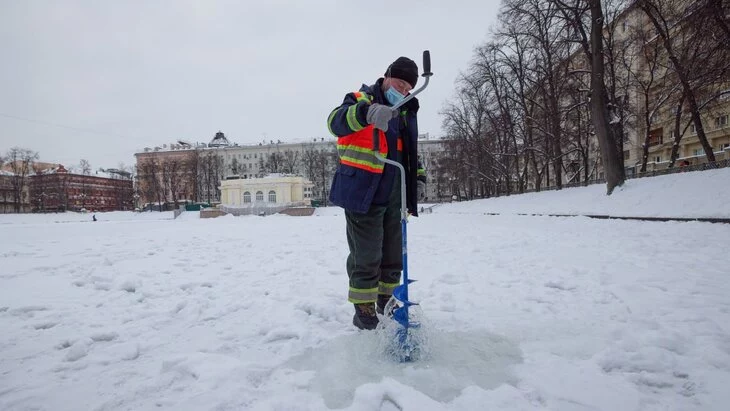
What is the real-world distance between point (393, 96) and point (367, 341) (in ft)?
5.74

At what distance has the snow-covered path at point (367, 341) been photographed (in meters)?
1.73

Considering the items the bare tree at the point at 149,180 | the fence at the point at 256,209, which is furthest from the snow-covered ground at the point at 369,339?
the bare tree at the point at 149,180

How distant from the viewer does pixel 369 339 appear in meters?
2.42

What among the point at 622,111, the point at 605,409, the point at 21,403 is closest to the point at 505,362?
the point at 605,409

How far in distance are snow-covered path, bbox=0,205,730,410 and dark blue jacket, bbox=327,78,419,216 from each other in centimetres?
94

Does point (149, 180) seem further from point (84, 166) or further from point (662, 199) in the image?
point (662, 199)

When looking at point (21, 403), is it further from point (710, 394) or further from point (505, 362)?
point (710, 394)

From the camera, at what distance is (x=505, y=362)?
2064 millimetres

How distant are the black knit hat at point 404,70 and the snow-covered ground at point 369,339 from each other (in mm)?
1726

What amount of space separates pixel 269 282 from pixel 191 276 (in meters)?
1.25

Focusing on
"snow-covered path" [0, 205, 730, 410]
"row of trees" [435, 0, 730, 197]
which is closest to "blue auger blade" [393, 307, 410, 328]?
"snow-covered path" [0, 205, 730, 410]

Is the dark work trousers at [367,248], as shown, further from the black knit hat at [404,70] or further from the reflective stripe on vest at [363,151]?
the black knit hat at [404,70]

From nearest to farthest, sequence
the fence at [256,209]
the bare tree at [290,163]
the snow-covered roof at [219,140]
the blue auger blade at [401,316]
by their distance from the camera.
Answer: the blue auger blade at [401,316], the fence at [256,209], the bare tree at [290,163], the snow-covered roof at [219,140]

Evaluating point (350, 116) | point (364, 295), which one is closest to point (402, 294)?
point (364, 295)
